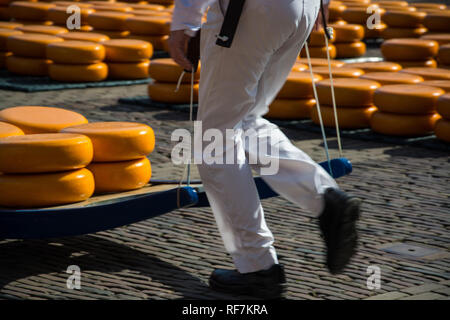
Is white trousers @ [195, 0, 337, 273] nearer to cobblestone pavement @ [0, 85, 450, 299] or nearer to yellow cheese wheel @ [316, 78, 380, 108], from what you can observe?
cobblestone pavement @ [0, 85, 450, 299]

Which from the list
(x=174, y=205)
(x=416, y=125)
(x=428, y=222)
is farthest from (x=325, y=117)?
(x=174, y=205)

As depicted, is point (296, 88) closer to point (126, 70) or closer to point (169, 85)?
point (169, 85)

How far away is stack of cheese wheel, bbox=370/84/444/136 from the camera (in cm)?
645

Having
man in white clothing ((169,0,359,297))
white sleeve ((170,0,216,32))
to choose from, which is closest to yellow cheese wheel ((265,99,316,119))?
man in white clothing ((169,0,359,297))

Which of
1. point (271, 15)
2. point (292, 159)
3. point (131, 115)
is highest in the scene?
point (271, 15)

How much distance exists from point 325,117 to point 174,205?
145 inches

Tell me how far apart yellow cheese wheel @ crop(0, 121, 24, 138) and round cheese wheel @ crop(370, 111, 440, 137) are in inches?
141

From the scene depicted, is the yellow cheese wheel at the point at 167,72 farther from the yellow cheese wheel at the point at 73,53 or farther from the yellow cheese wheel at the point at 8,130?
the yellow cheese wheel at the point at 8,130

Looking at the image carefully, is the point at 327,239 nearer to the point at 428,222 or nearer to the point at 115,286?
the point at 115,286

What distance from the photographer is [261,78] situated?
10.2ft

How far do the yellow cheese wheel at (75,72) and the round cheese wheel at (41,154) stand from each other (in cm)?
536

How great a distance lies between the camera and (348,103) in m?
6.82

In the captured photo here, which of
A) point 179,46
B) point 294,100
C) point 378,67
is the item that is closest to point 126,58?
point 294,100

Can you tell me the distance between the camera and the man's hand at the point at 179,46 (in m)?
2.97
